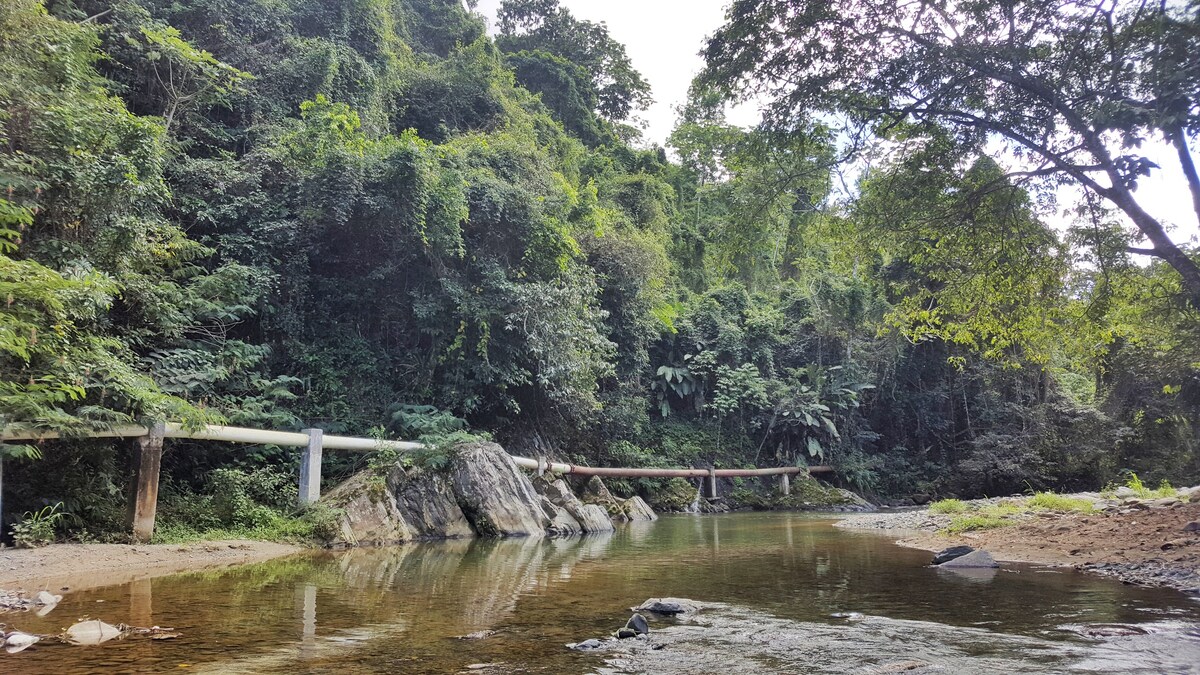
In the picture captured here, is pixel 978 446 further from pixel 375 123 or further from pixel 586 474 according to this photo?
pixel 375 123

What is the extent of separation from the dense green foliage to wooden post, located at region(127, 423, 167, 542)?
0.92ft

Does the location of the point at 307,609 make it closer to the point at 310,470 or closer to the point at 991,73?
the point at 310,470

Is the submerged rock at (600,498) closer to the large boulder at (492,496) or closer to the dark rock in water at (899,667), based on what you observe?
the large boulder at (492,496)

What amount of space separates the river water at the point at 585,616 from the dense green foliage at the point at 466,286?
3.39 meters

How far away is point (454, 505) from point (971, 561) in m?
7.77

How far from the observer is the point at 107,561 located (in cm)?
706

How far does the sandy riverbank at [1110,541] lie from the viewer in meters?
6.32

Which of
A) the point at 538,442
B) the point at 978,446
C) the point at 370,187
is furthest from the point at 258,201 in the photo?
the point at 978,446

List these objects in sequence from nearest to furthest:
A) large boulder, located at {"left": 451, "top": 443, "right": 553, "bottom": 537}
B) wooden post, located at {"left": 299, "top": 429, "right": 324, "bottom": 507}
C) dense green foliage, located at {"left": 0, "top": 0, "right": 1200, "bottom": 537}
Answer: dense green foliage, located at {"left": 0, "top": 0, "right": 1200, "bottom": 537} → wooden post, located at {"left": 299, "top": 429, "right": 324, "bottom": 507} → large boulder, located at {"left": 451, "top": 443, "right": 553, "bottom": 537}

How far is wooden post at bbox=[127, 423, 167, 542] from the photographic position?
8.23 metres

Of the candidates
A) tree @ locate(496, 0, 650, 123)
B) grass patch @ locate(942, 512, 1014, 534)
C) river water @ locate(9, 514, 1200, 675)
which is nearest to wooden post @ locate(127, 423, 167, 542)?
river water @ locate(9, 514, 1200, 675)

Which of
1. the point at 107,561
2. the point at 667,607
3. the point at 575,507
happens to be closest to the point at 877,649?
the point at 667,607

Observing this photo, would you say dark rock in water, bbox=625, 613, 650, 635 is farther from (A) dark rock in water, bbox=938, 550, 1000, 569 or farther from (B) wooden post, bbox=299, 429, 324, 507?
(B) wooden post, bbox=299, 429, 324, 507

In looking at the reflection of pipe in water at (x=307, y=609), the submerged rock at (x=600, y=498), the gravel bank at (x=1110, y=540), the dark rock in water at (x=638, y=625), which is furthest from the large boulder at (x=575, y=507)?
the dark rock in water at (x=638, y=625)
